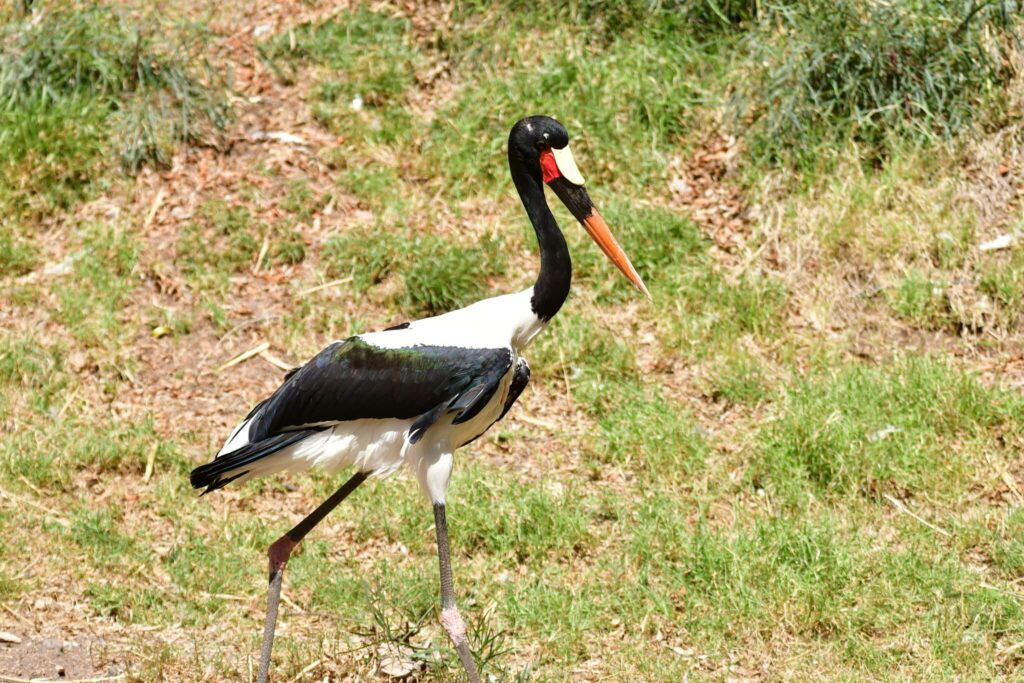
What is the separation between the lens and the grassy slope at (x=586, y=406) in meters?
4.94

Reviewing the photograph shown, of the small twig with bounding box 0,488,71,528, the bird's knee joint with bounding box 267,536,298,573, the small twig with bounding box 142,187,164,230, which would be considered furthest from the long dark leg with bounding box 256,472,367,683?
the small twig with bounding box 142,187,164,230

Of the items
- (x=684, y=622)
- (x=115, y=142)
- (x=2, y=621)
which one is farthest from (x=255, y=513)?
(x=115, y=142)

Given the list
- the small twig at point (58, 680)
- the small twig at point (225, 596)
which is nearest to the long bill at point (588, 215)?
the small twig at point (225, 596)

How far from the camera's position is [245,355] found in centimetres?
655

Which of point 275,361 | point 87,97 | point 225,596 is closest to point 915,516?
point 225,596

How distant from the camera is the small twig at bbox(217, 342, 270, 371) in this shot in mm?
6508

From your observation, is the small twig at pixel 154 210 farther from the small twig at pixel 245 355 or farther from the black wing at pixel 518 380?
the black wing at pixel 518 380

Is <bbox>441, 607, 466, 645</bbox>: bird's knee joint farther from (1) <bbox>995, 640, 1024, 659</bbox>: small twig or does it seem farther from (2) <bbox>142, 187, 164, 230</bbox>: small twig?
(2) <bbox>142, 187, 164, 230</bbox>: small twig

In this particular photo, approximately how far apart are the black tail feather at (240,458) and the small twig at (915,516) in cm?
247

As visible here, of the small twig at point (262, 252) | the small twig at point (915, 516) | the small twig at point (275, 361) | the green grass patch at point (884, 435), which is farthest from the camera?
the small twig at point (262, 252)

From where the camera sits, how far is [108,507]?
18.5ft

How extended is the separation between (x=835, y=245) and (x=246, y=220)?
3.08 m

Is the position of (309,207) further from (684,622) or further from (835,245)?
(684,622)

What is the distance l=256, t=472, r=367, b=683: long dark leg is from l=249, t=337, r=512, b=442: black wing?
309 millimetres
